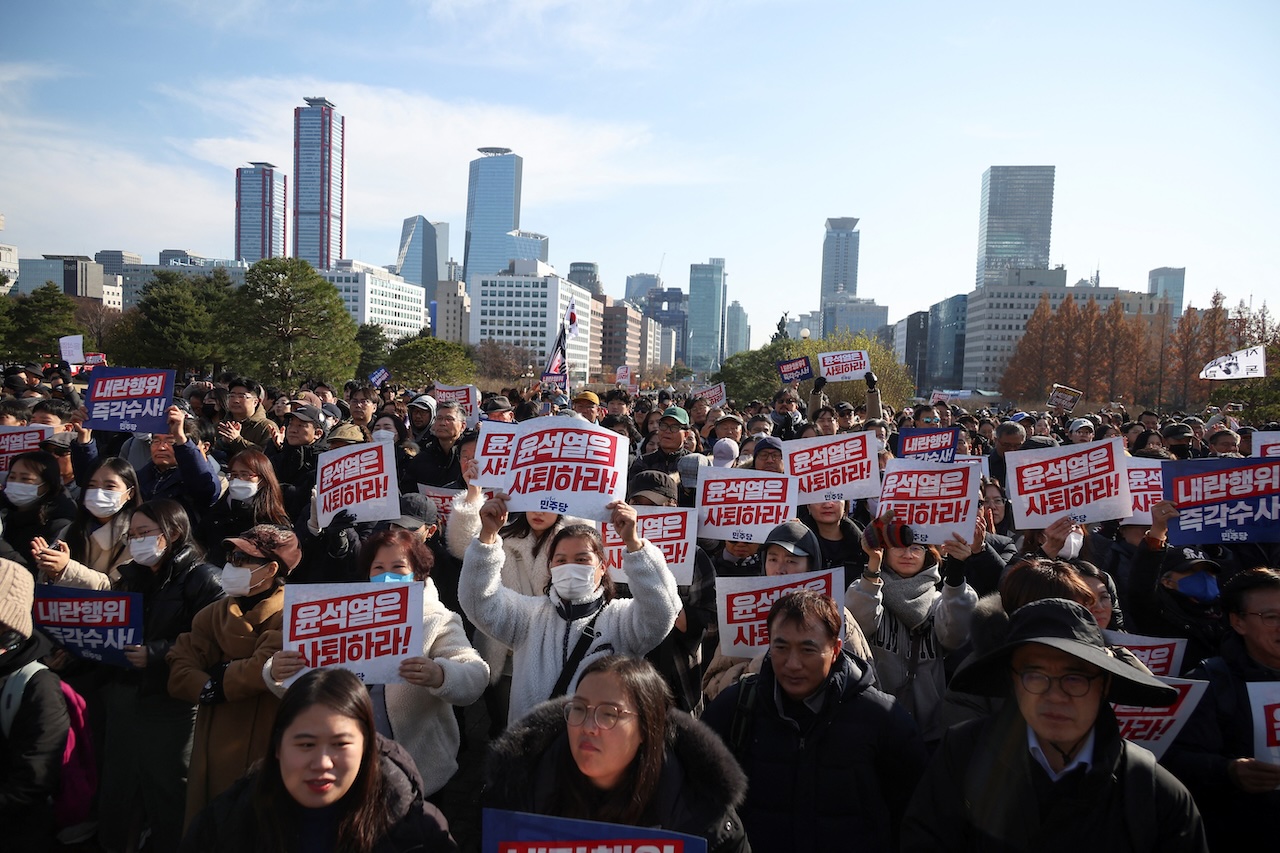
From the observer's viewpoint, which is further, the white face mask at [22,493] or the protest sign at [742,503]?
the protest sign at [742,503]

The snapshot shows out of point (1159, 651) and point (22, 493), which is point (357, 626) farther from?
point (1159, 651)

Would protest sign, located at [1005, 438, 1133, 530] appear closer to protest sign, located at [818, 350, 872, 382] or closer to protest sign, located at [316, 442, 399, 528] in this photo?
protest sign, located at [316, 442, 399, 528]

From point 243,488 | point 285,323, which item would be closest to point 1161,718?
point 243,488

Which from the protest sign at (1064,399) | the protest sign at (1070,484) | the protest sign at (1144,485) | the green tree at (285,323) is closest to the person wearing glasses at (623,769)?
the protest sign at (1070,484)

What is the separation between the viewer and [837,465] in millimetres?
6617

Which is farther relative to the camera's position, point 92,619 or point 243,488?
point 243,488

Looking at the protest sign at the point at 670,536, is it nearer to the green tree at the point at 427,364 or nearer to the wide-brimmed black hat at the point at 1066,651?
the wide-brimmed black hat at the point at 1066,651

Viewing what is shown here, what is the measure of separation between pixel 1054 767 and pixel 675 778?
1115mm

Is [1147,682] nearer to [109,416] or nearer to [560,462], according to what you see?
[560,462]

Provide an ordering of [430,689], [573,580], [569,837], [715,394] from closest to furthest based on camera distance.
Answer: [569,837], [430,689], [573,580], [715,394]

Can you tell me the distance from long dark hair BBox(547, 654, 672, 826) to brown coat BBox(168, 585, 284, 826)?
5.30 feet

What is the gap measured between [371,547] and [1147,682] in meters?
3.12

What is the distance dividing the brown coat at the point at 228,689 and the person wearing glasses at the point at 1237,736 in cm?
367

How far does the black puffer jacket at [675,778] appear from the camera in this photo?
2566 mm
